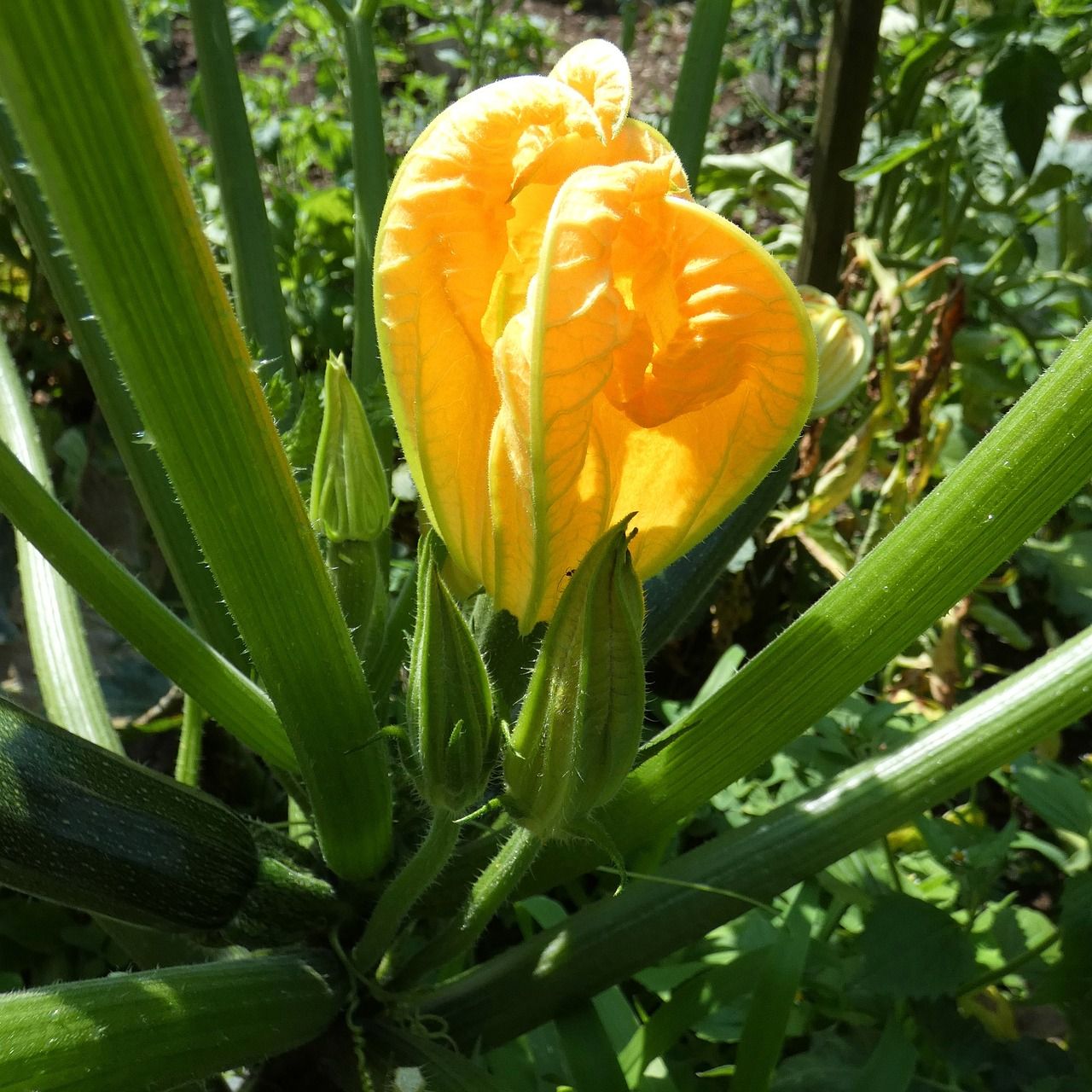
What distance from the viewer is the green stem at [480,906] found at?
3.06 ft

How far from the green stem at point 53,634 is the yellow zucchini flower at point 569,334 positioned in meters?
0.60

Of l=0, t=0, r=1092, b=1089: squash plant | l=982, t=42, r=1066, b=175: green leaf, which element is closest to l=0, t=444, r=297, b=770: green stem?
l=0, t=0, r=1092, b=1089: squash plant

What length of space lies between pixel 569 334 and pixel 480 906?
1.75ft

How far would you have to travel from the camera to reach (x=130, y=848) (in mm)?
966

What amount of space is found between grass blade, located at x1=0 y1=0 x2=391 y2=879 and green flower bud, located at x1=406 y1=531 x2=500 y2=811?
0.25 feet

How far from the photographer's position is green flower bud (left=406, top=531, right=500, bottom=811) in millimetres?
771

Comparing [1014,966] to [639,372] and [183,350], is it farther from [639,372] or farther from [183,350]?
[183,350]

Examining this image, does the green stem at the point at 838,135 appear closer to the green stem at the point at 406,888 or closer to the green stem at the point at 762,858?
the green stem at the point at 762,858

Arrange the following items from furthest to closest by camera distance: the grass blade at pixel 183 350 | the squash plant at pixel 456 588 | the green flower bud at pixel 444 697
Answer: the green flower bud at pixel 444 697, the squash plant at pixel 456 588, the grass blade at pixel 183 350

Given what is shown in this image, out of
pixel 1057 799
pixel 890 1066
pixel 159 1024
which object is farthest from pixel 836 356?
pixel 159 1024

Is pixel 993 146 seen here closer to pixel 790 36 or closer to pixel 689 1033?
pixel 790 36

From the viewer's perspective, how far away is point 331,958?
1069mm

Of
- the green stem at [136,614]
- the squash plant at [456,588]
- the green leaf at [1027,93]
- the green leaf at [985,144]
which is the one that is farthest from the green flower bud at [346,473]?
the green leaf at [985,144]

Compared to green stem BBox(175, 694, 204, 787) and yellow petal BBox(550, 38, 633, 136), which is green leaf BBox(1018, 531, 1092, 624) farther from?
yellow petal BBox(550, 38, 633, 136)
